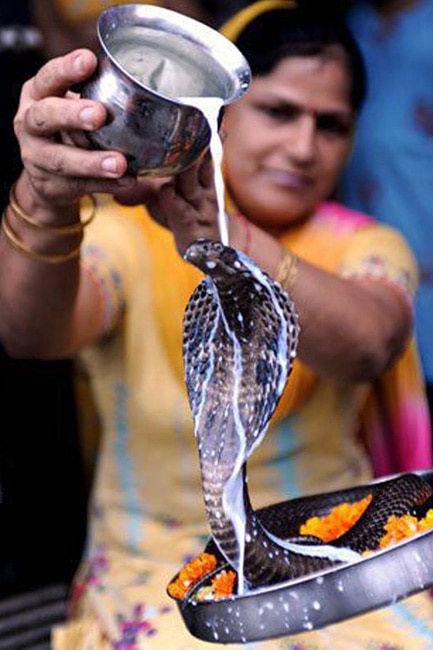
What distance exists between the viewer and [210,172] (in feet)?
5.13

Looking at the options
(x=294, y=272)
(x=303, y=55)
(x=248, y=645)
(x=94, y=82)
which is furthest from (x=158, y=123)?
(x=303, y=55)

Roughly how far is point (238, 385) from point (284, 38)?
95 centimetres

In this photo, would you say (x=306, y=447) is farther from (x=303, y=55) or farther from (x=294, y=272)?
(x=303, y=55)

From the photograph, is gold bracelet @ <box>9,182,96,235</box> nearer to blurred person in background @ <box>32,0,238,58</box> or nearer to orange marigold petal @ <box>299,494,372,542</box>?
orange marigold petal @ <box>299,494,372,542</box>

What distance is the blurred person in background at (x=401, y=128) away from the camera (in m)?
2.43

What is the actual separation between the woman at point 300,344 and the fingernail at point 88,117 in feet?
1.41

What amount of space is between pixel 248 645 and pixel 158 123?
0.66 m

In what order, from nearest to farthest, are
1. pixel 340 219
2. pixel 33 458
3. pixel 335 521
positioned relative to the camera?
pixel 335 521, pixel 340 219, pixel 33 458

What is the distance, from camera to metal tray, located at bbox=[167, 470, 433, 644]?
44.7 inches

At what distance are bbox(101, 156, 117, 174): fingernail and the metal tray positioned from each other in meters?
0.48

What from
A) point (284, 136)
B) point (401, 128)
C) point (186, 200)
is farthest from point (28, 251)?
point (401, 128)

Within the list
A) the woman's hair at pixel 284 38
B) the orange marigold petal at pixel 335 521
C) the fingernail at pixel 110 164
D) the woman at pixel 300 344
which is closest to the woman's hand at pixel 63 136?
the fingernail at pixel 110 164

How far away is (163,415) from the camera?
79.7 inches

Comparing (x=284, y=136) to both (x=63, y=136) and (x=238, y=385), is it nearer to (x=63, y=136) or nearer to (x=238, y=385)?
(x=63, y=136)
